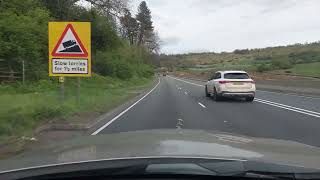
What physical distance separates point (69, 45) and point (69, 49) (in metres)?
0.23

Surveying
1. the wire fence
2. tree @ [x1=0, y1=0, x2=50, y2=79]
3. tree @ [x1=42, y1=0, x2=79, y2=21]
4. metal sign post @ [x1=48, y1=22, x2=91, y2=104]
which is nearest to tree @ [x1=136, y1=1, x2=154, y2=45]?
tree @ [x1=42, y1=0, x2=79, y2=21]

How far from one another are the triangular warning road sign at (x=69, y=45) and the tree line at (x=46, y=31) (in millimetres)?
13313

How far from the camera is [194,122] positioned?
1816cm

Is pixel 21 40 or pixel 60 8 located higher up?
pixel 60 8

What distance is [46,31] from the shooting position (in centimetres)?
4103

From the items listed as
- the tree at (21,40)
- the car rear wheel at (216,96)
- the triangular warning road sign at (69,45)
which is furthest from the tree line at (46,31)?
the triangular warning road sign at (69,45)

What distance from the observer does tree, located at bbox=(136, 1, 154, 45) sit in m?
131

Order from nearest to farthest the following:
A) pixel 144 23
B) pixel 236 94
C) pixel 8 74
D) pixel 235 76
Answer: pixel 236 94 < pixel 235 76 < pixel 8 74 < pixel 144 23

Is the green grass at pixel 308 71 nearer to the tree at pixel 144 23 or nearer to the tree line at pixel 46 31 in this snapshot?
the tree line at pixel 46 31

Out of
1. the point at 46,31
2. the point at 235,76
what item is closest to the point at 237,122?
the point at 235,76

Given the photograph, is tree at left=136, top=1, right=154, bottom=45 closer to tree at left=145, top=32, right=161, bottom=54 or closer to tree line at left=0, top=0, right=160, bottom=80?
tree at left=145, top=32, right=161, bottom=54

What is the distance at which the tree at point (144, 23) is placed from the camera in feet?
430

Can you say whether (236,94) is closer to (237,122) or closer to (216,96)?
(216,96)

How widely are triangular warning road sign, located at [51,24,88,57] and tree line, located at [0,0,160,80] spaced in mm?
13313
